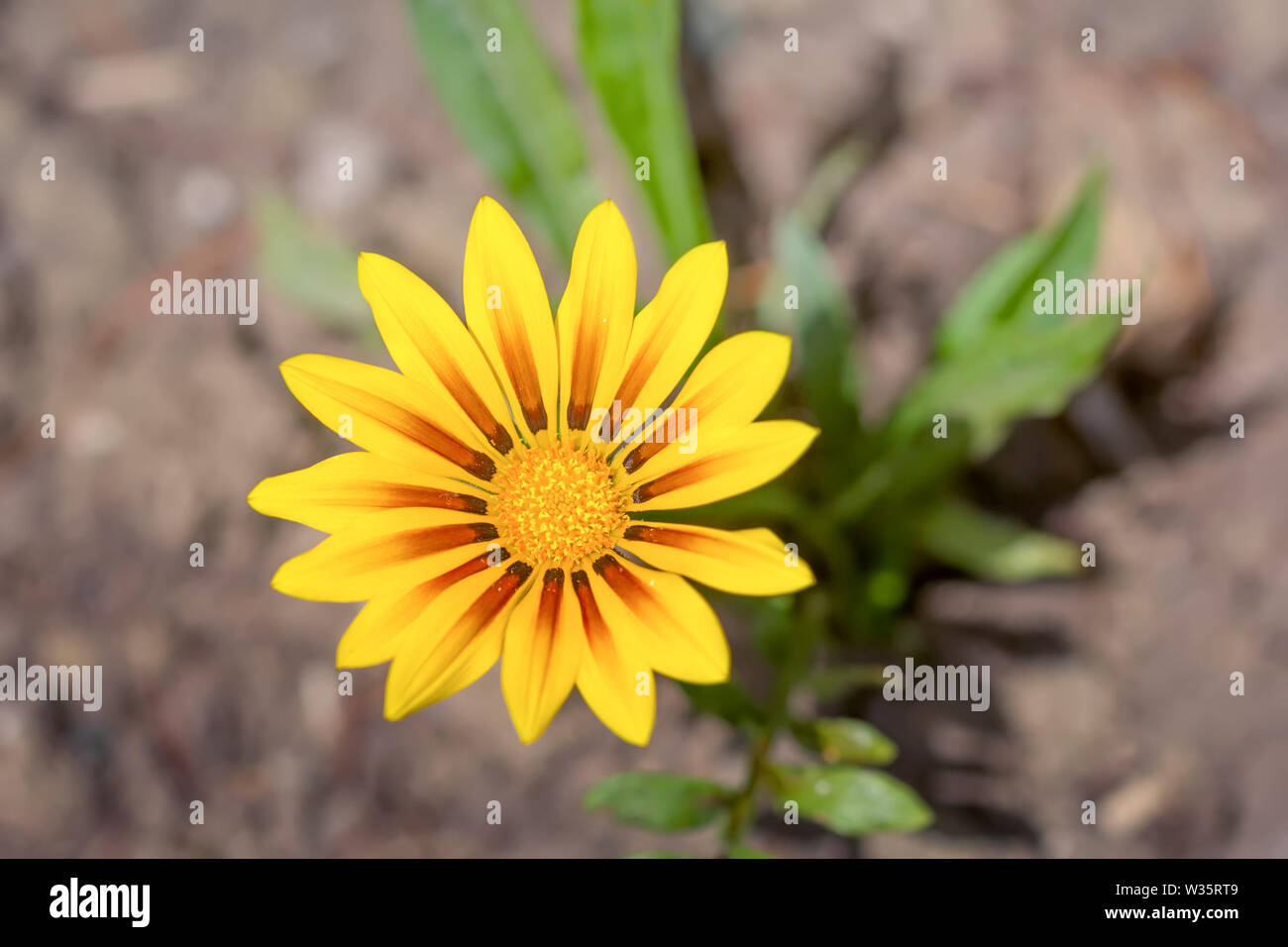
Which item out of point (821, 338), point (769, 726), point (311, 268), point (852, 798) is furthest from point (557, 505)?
point (311, 268)

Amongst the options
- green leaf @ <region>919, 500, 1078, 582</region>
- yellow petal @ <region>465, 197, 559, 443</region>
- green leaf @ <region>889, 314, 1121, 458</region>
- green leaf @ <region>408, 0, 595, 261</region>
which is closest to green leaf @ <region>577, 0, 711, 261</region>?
green leaf @ <region>408, 0, 595, 261</region>

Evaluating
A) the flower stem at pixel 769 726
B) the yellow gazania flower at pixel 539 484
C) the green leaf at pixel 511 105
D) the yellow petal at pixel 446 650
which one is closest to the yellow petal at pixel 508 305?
the yellow gazania flower at pixel 539 484

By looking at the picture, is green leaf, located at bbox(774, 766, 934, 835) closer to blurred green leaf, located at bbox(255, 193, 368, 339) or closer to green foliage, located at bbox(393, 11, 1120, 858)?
green foliage, located at bbox(393, 11, 1120, 858)

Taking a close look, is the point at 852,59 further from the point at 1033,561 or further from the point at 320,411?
the point at 320,411

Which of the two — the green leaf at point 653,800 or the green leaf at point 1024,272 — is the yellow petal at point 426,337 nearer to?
the green leaf at point 653,800
